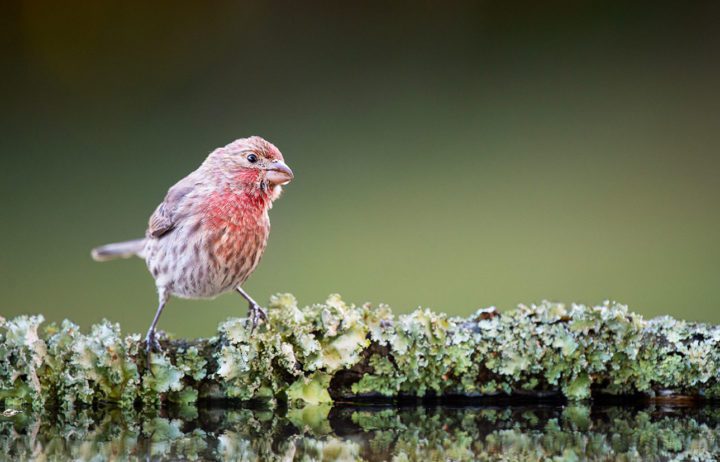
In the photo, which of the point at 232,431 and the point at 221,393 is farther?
the point at 221,393

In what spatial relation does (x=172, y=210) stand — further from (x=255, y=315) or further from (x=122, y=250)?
(x=122, y=250)


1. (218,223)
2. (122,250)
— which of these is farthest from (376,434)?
(122,250)

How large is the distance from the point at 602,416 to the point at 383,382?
60cm

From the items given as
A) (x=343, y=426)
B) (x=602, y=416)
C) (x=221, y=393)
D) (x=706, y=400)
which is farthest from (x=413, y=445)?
(x=706, y=400)

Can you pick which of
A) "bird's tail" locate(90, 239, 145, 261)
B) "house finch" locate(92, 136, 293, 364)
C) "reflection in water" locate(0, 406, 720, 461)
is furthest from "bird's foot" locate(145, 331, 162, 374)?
"bird's tail" locate(90, 239, 145, 261)

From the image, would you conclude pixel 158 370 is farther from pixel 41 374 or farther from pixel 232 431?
pixel 232 431

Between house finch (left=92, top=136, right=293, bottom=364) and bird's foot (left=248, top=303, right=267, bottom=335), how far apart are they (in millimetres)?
10

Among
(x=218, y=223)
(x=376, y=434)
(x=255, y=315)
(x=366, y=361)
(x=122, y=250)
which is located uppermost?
(x=122, y=250)

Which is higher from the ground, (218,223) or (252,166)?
(252,166)

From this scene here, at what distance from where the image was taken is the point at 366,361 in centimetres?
252

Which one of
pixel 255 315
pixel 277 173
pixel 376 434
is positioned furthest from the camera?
pixel 277 173

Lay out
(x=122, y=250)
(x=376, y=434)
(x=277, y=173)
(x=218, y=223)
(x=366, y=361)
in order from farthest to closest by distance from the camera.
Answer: (x=122, y=250)
(x=277, y=173)
(x=218, y=223)
(x=366, y=361)
(x=376, y=434)

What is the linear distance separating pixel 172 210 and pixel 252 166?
0.32 m

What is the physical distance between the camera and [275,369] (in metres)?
2.50
